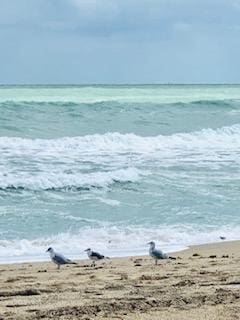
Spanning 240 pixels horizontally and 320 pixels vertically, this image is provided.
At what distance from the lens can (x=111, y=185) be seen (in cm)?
1408

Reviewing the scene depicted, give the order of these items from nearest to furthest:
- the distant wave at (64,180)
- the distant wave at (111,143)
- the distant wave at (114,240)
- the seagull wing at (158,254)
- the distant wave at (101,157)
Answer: the seagull wing at (158,254)
the distant wave at (114,240)
the distant wave at (64,180)
the distant wave at (101,157)
the distant wave at (111,143)

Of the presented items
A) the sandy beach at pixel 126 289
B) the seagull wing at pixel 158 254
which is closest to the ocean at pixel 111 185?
the seagull wing at pixel 158 254

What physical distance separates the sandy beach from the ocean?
118 centimetres

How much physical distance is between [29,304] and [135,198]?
7.32 meters

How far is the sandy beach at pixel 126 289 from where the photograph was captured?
506 cm

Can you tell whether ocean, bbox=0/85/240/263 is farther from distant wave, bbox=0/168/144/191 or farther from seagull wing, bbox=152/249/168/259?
seagull wing, bbox=152/249/168/259

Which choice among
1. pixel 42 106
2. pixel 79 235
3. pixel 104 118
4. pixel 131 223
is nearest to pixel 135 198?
pixel 131 223

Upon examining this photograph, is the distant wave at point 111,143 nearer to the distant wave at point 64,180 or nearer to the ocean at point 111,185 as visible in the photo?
the ocean at point 111,185

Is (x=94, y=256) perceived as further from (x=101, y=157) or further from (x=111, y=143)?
(x=111, y=143)

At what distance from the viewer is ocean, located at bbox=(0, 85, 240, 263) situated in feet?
32.0

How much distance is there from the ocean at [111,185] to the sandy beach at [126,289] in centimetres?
118

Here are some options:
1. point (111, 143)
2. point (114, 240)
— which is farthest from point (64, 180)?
point (111, 143)

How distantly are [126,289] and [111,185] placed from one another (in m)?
8.07

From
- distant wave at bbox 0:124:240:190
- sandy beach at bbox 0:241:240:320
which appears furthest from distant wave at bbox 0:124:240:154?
sandy beach at bbox 0:241:240:320
